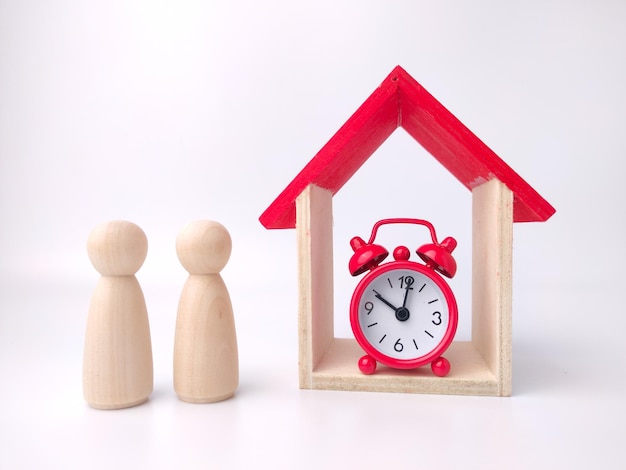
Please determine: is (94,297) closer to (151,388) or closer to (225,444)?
(151,388)

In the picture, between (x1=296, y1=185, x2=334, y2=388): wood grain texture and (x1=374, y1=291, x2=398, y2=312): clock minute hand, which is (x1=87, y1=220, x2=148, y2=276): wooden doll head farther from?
(x1=374, y1=291, x2=398, y2=312): clock minute hand

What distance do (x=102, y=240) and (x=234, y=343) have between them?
1.19 ft

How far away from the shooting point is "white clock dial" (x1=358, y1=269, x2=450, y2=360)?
1572 millimetres

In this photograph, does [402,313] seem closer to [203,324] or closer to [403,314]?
[403,314]

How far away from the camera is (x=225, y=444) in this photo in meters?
1.23

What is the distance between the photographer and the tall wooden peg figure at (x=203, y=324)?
1.40 meters

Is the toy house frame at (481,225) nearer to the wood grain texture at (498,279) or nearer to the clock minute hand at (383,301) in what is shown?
the wood grain texture at (498,279)

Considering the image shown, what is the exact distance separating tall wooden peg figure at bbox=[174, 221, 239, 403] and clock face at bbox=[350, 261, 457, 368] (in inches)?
13.0

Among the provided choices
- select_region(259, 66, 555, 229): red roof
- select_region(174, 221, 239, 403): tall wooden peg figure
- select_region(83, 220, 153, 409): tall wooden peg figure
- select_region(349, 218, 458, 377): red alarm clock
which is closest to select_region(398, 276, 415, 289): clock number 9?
select_region(349, 218, 458, 377): red alarm clock

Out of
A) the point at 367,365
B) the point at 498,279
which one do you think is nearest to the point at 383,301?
the point at 367,365

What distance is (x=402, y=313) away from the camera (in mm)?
1570

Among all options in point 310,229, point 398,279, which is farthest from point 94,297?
point 398,279

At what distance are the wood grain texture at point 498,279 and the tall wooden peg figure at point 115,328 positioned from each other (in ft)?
2.62

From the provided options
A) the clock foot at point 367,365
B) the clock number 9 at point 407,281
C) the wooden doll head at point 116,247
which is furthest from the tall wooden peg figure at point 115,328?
the clock number 9 at point 407,281
